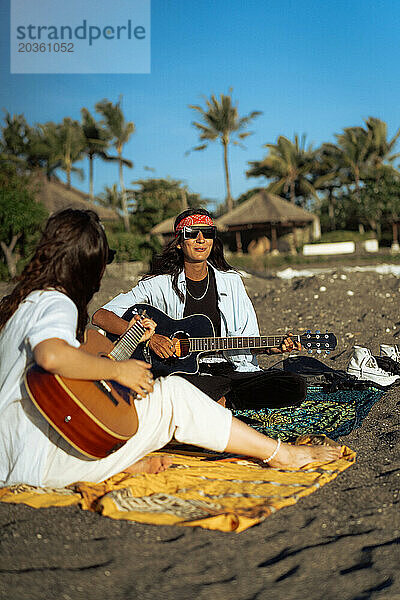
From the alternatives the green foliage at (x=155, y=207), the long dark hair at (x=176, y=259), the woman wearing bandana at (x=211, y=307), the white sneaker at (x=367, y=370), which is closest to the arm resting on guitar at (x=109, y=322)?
the woman wearing bandana at (x=211, y=307)

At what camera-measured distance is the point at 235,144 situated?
1761 inches

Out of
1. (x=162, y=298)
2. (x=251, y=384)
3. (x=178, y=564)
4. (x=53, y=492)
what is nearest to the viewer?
(x=178, y=564)

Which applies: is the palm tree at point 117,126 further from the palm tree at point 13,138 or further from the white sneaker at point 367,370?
the white sneaker at point 367,370

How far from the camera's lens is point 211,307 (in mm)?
4215

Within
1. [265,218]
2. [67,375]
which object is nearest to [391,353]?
[67,375]

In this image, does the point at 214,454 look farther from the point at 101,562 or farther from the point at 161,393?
the point at 101,562

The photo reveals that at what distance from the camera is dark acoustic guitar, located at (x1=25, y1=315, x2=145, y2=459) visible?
2453mm

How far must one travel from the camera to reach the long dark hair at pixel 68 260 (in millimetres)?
2537

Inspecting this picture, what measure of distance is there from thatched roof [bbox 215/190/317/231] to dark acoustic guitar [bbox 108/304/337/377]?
103ft

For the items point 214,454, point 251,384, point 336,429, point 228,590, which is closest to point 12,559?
point 228,590

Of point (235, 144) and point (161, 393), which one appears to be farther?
point (235, 144)

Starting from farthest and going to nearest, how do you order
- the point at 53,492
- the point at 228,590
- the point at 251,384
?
the point at 251,384, the point at 53,492, the point at 228,590

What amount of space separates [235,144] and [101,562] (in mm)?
44544

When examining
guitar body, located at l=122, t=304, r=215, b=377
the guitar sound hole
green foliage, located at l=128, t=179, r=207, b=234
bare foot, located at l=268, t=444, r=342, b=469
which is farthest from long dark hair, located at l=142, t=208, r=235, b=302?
green foliage, located at l=128, t=179, r=207, b=234
